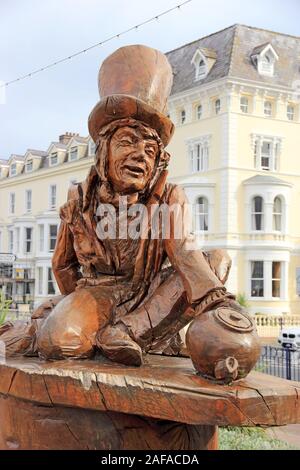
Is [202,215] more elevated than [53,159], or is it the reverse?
[53,159]

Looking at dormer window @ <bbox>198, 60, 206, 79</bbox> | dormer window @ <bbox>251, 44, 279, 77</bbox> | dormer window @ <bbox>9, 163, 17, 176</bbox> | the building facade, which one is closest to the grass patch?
dormer window @ <bbox>251, 44, 279, 77</bbox>

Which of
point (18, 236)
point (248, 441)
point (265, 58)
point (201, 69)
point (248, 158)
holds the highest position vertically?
point (265, 58)

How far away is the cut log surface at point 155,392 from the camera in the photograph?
229 cm

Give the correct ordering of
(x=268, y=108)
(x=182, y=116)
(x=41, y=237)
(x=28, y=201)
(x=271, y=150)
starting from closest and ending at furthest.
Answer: (x=268, y=108) → (x=271, y=150) → (x=182, y=116) → (x=41, y=237) → (x=28, y=201)

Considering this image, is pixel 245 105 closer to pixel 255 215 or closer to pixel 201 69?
pixel 201 69

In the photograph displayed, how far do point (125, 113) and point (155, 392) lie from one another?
1.29m

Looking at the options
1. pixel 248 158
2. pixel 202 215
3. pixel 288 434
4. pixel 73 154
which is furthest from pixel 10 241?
pixel 288 434

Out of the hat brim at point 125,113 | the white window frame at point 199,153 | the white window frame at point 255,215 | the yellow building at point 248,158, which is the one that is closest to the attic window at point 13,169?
the yellow building at point 248,158

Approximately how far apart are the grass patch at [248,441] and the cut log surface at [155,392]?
101 inches

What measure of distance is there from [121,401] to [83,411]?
0.88 feet

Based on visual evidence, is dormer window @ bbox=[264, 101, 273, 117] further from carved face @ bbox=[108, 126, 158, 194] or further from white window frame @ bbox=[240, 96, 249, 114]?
carved face @ bbox=[108, 126, 158, 194]

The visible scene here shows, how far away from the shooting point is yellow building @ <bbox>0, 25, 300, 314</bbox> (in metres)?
21.2

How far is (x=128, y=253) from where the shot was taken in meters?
3.17

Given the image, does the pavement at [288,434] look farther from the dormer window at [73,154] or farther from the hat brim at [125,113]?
the dormer window at [73,154]
